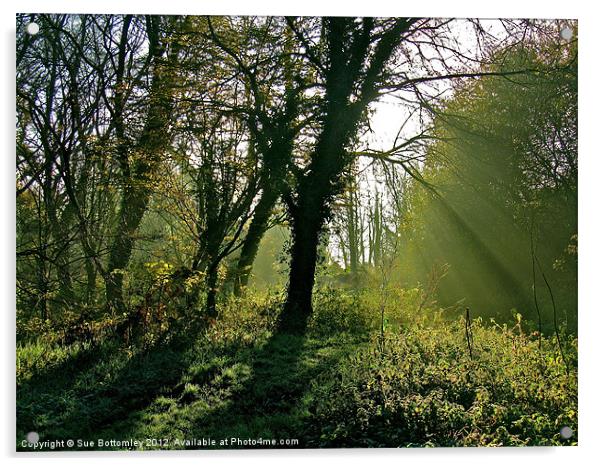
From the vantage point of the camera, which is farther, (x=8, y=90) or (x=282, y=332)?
(x=282, y=332)

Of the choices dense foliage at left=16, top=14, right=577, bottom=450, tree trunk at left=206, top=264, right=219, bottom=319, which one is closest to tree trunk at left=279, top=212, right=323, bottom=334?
dense foliage at left=16, top=14, right=577, bottom=450

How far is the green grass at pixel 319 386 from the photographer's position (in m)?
4.66

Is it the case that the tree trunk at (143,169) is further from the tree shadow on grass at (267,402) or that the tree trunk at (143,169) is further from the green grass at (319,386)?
the tree shadow on grass at (267,402)

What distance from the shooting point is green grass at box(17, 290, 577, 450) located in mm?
4660

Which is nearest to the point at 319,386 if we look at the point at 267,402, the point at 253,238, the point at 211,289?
the point at 267,402

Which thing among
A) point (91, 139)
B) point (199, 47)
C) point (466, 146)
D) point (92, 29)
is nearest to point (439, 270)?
point (466, 146)

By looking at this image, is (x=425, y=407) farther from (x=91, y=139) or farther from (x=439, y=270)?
(x=91, y=139)

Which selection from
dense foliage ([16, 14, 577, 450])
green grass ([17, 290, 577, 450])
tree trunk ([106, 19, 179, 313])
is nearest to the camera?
green grass ([17, 290, 577, 450])

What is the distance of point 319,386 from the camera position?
5.05 metres

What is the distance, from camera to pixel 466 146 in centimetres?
594

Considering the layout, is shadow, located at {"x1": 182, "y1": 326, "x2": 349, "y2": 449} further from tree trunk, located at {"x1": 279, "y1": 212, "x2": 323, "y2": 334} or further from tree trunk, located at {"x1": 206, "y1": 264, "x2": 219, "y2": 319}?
tree trunk, located at {"x1": 206, "y1": 264, "x2": 219, "y2": 319}

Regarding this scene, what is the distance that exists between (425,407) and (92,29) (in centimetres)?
545

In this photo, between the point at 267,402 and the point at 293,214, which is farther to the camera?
the point at 293,214
